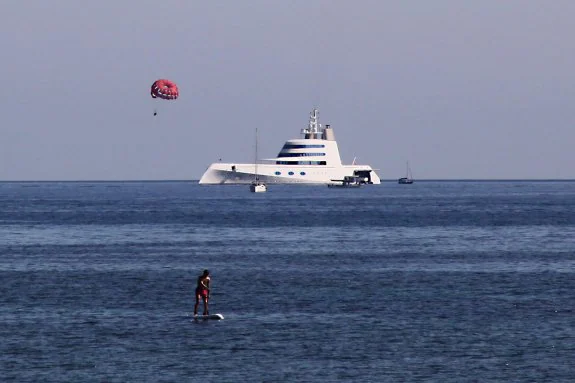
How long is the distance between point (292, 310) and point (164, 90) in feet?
195

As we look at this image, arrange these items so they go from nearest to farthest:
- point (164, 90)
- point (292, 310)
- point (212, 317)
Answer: point (212, 317) < point (292, 310) < point (164, 90)

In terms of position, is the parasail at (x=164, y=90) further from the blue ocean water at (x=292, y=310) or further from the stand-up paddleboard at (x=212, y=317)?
the stand-up paddleboard at (x=212, y=317)

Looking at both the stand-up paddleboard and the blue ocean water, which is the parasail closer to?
the blue ocean water

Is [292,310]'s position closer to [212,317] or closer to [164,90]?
[212,317]

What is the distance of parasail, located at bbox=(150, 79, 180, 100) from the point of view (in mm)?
96938

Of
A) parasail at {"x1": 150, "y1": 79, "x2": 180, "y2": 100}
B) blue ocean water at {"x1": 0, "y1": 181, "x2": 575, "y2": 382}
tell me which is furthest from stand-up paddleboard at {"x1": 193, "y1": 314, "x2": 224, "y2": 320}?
parasail at {"x1": 150, "y1": 79, "x2": 180, "y2": 100}

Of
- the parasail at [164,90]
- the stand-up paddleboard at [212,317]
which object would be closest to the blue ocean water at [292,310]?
the stand-up paddleboard at [212,317]

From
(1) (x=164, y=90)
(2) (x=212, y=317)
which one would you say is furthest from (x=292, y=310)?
(1) (x=164, y=90)

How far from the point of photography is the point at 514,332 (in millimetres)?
34688

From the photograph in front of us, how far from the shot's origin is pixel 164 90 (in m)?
97.5

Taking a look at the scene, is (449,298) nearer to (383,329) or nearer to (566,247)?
(383,329)

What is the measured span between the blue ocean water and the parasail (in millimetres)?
17764

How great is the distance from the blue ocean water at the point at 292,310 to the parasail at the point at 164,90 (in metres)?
17.8

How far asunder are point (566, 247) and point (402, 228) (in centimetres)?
2705
